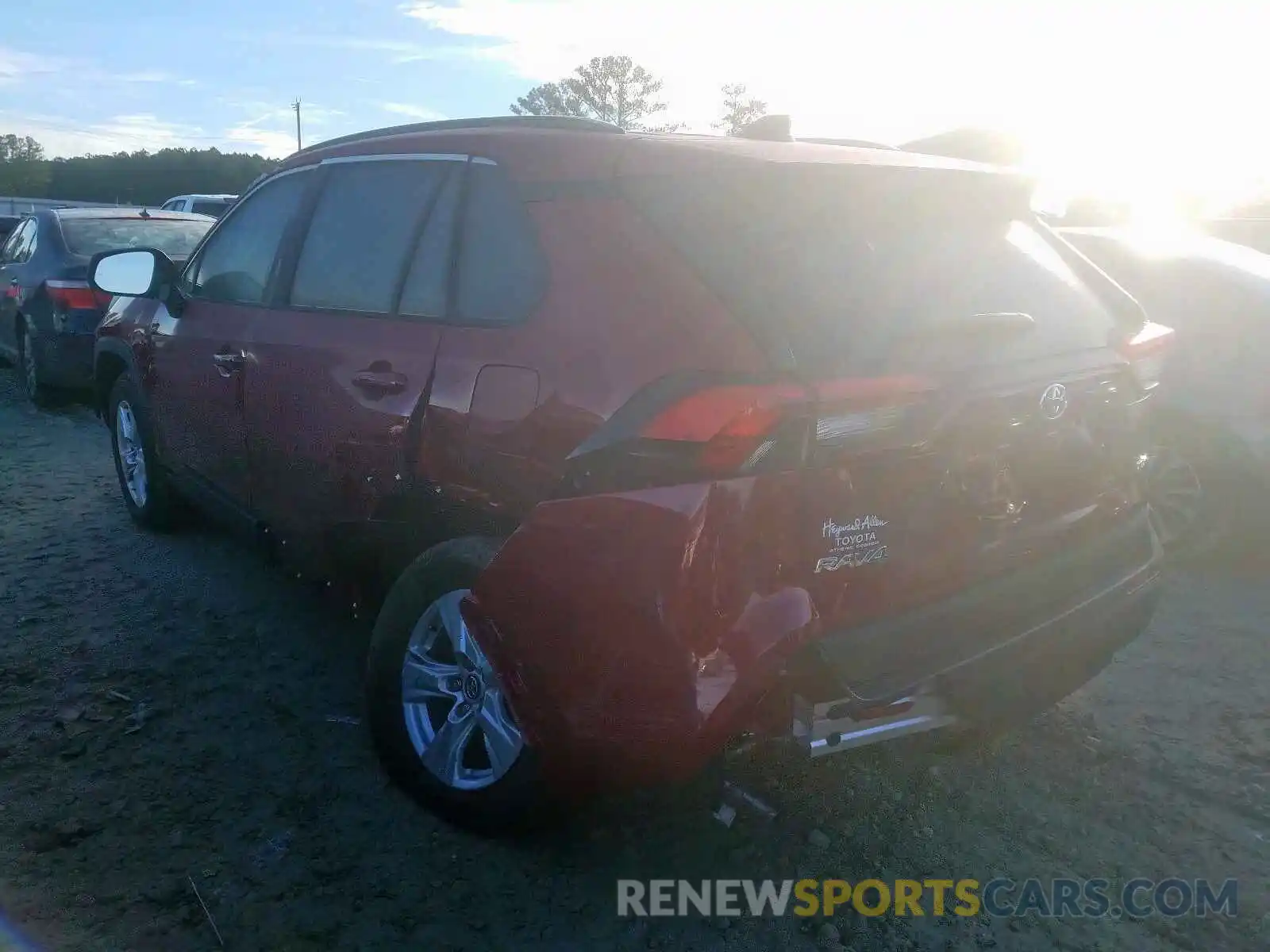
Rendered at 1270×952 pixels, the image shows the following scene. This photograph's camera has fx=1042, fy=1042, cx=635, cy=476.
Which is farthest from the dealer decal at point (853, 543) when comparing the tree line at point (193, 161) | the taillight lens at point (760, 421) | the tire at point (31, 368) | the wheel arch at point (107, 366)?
the tree line at point (193, 161)

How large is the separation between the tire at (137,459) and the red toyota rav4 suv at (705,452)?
200 centimetres

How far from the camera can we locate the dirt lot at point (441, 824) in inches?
97.9

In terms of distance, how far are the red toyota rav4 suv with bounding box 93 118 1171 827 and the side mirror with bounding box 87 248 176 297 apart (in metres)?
1.60

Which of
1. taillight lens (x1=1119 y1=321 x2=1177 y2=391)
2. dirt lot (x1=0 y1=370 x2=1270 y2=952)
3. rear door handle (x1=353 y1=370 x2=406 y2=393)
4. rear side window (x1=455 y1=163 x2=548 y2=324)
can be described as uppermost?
rear side window (x1=455 y1=163 x2=548 y2=324)

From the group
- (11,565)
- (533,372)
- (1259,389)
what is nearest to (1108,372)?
(533,372)

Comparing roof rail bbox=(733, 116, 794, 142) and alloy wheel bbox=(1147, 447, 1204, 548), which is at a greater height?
roof rail bbox=(733, 116, 794, 142)

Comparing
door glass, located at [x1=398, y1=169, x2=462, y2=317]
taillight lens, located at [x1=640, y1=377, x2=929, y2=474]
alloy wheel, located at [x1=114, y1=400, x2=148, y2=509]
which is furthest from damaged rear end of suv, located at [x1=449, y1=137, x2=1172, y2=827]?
alloy wheel, located at [x1=114, y1=400, x2=148, y2=509]

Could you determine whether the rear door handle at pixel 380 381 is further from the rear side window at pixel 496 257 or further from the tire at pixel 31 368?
the tire at pixel 31 368

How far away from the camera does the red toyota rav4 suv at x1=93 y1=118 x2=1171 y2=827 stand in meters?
2.16

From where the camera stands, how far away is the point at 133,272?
4605 mm

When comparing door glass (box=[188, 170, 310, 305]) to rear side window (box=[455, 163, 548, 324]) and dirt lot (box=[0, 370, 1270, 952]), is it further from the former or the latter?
dirt lot (box=[0, 370, 1270, 952])

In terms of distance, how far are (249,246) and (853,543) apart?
295 centimetres

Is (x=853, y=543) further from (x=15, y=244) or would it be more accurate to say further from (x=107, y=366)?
(x=15, y=244)

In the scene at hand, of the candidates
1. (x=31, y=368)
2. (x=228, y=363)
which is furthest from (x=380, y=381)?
(x=31, y=368)
